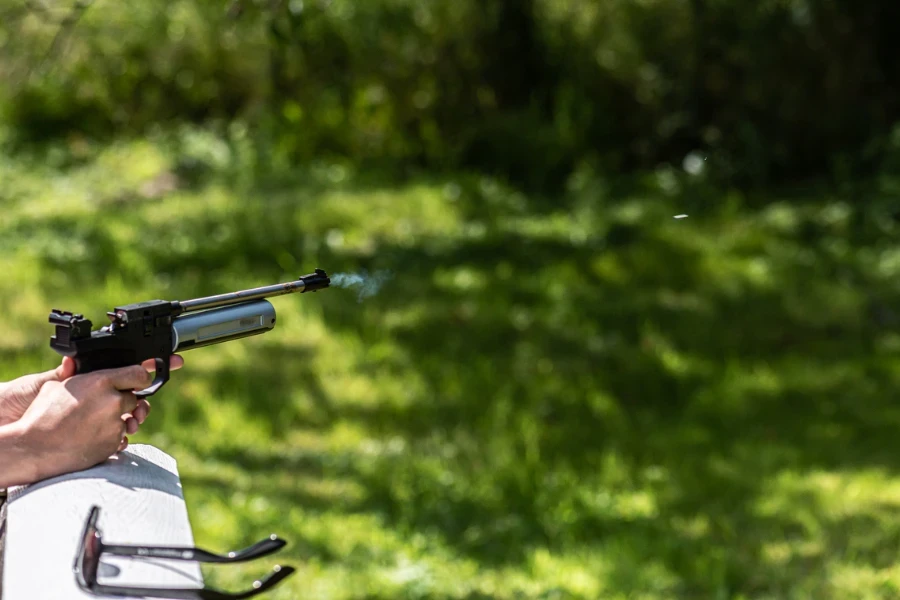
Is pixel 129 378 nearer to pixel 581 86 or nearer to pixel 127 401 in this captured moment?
pixel 127 401

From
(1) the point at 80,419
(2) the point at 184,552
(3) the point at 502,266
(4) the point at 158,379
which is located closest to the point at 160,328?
(4) the point at 158,379

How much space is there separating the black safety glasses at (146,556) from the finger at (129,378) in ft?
1.19

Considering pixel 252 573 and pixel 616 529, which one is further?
pixel 616 529

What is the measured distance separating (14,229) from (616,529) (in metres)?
6.28

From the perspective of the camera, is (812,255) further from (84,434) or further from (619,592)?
(84,434)

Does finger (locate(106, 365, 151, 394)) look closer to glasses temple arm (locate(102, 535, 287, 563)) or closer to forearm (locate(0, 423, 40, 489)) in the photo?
forearm (locate(0, 423, 40, 489))

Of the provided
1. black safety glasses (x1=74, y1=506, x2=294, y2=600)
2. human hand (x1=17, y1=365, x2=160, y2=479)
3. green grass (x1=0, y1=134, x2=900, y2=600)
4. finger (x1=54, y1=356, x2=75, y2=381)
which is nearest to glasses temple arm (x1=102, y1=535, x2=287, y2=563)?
black safety glasses (x1=74, y1=506, x2=294, y2=600)

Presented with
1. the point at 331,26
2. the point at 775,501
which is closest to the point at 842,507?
the point at 775,501

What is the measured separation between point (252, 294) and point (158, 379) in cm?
21

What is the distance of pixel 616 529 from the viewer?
512cm

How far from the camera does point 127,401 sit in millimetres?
1771

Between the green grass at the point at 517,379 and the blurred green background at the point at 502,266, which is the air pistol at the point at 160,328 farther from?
the green grass at the point at 517,379

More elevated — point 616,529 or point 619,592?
→ point 616,529

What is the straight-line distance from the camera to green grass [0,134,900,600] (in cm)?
486
